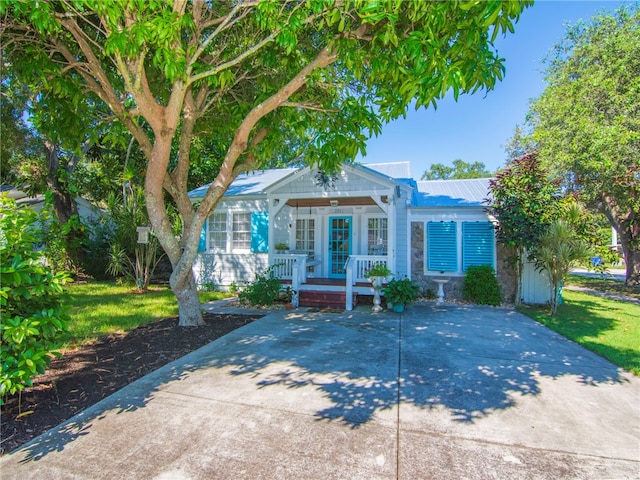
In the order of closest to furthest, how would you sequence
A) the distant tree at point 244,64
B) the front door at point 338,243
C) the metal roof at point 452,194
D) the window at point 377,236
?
the distant tree at point 244,64, the metal roof at point 452,194, the window at point 377,236, the front door at point 338,243

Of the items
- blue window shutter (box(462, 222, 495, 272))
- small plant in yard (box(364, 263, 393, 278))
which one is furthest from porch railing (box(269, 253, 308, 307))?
blue window shutter (box(462, 222, 495, 272))

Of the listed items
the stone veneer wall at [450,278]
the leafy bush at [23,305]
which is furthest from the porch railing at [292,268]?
the leafy bush at [23,305]

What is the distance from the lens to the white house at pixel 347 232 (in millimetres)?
9109

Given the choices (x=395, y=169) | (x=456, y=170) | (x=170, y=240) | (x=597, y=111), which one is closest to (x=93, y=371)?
(x=170, y=240)

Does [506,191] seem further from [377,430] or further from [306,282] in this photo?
[377,430]

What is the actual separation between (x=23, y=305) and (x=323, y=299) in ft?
21.4

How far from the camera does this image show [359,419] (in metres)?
3.19

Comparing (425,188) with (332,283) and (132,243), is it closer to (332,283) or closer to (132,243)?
(332,283)

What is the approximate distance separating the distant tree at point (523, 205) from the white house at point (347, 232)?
2.15 feet

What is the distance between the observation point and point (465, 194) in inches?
417

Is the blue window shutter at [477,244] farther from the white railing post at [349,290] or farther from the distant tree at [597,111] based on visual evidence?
the distant tree at [597,111]

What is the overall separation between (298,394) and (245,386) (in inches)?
26.5

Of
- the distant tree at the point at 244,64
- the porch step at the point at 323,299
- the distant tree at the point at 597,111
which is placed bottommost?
the porch step at the point at 323,299

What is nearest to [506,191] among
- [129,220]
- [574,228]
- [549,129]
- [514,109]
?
[574,228]
